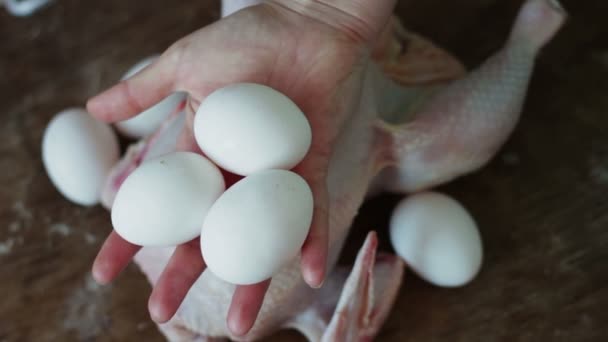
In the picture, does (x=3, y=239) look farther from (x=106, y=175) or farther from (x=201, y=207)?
(x=201, y=207)

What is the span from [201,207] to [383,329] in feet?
1.55

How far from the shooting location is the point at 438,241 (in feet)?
3.36

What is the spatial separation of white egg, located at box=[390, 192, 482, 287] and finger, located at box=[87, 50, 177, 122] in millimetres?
447

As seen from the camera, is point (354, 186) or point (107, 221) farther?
point (107, 221)

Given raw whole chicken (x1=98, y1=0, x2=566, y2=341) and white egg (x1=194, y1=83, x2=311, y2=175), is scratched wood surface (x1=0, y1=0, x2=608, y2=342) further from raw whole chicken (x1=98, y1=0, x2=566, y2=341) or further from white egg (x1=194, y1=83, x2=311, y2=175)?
white egg (x1=194, y1=83, x2=311, y2=175)

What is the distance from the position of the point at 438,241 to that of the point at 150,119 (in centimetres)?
57

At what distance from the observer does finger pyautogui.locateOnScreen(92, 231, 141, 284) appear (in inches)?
31.6

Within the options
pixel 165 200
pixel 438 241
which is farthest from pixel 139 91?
pixel 438 241

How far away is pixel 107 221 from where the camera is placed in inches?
46.8

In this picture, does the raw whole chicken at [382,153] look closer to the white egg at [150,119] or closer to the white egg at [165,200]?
the white egg at [150,119]

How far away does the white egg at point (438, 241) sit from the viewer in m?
1.03

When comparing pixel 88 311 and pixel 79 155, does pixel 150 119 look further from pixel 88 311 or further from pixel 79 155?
pixel 88 311

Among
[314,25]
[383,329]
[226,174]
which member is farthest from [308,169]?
[383,329]

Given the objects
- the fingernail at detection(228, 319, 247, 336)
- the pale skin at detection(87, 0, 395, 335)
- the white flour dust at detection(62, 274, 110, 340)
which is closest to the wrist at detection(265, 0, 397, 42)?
the pale skin at detection(87, 0, 395, 335)
